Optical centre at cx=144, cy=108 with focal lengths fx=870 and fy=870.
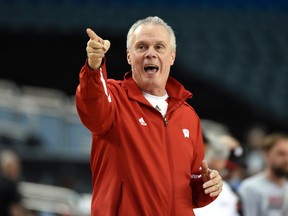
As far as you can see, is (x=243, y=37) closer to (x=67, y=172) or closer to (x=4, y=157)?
(x=67, y=172)

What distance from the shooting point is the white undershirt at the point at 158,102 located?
403 centimetres

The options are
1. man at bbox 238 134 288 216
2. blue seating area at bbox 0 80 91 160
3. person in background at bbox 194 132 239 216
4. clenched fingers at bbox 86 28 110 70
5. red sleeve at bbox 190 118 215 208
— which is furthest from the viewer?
blue seating area at bbox 0 80 91 160

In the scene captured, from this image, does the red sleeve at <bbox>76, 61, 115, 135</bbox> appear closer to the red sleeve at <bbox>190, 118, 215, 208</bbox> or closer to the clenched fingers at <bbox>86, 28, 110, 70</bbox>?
the clenched fingers at <bbox>86, 28, 110, 70</bbox>

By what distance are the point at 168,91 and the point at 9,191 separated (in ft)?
15.2

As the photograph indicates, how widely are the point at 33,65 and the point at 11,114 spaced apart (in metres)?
4.28

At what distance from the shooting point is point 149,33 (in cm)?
398

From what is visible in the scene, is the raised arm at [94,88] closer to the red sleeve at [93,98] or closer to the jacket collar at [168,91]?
the red sleeve at [93,98]

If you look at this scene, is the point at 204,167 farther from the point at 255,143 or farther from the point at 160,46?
the point at 255,143

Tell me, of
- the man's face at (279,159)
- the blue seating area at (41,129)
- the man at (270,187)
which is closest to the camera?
the man at (270,187)

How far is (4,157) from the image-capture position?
29.8 ft

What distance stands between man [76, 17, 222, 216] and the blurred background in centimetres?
807

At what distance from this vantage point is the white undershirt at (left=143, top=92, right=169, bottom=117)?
13.2 ft

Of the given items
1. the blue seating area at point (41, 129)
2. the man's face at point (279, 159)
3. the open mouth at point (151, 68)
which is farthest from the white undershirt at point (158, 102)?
the blue seating area at point (41, 129)

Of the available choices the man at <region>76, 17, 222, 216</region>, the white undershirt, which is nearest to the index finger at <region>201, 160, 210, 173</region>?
the man at <region>76, 17, 222, 216</region>
